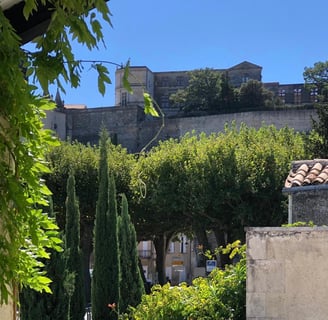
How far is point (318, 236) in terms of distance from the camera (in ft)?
21.8

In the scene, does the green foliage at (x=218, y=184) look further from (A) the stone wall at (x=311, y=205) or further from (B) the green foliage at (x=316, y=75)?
(B) the green foliage at (x=316, y=75)

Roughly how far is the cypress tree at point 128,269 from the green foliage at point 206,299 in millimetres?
8065

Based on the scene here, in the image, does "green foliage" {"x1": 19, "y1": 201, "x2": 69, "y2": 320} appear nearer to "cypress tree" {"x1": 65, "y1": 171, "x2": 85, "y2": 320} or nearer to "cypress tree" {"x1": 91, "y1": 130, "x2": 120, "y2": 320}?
"cypress tree" {"x1": 65, "y1": 171, "x2": 85, "y2": 320}

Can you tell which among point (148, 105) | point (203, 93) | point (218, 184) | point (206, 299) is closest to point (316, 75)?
point (203, 93)

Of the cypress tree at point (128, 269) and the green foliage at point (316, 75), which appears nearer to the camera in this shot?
the cypress tree at point (128, 269)

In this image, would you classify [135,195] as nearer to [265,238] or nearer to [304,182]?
[304,182]

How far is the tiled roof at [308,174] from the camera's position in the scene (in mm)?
10539

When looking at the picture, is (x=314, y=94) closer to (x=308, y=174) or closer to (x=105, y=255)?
(x=105, y=255)

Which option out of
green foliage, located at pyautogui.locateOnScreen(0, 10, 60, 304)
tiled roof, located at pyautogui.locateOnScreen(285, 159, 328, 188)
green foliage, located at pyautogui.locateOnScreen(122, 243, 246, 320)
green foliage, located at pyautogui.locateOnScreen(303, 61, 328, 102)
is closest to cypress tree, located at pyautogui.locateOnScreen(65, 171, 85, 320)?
tiled roof, located at pyautogui.locateOnScreen(285, 159, 328, 188)

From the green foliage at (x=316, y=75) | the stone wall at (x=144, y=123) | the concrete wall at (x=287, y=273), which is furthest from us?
the green foliage at (x=316, y=75)

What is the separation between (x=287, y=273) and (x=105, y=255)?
1171 centimetres

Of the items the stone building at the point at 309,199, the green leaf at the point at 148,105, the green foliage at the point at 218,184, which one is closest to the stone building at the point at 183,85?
the green foliage at the point at 218,184

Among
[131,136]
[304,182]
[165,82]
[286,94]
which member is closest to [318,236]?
[304,182]

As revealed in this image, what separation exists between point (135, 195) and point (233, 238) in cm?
494
